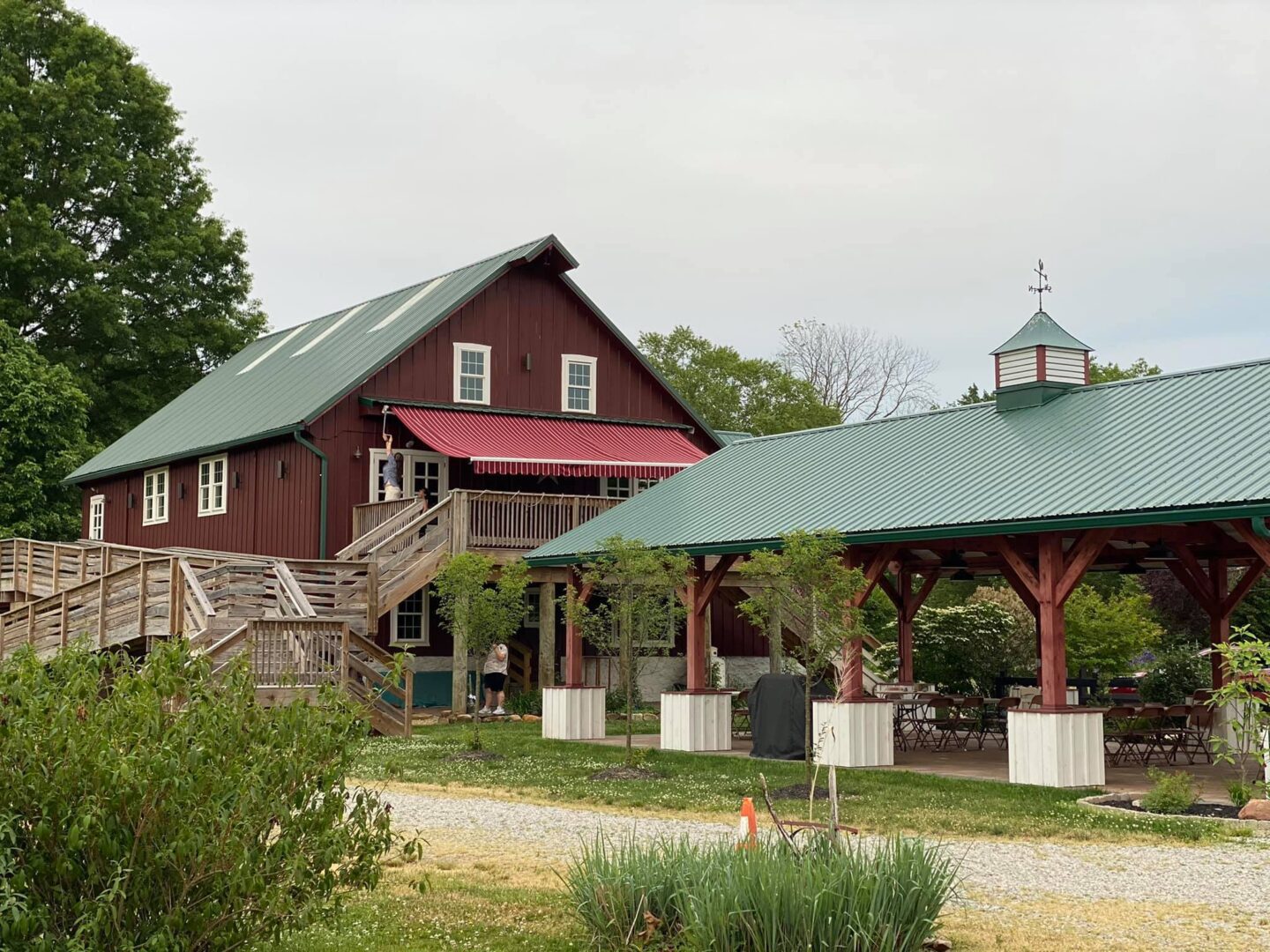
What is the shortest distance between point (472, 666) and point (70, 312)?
23618 mm

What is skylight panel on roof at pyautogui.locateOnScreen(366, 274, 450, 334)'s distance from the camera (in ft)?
106

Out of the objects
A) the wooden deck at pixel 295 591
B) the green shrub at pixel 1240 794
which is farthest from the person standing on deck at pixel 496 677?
the green shrub at pixel 1240 794

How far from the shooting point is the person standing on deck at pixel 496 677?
86.9ft

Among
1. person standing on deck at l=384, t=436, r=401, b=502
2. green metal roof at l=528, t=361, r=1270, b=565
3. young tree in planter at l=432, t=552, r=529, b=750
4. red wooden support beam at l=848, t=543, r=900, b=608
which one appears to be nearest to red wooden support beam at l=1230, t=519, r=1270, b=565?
green metal roof at l=528, t=361, r=1270, b=565

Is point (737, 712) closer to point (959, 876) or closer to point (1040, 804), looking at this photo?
point (1040, 804)

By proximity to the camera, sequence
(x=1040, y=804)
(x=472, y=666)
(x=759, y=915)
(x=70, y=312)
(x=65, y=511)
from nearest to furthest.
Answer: (x=759, y=915)
(x=1040, y=804)
(x=472, y=666)
(x=65, y=511)
(x=70, y=312)

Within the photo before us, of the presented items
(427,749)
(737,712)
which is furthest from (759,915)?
(737,712)

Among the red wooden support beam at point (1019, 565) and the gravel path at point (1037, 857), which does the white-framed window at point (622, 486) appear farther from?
the gravel path at point (1037, 857)

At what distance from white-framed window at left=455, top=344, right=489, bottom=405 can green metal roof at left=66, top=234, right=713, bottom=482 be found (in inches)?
37.2

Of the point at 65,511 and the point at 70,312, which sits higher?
the point at 70,312

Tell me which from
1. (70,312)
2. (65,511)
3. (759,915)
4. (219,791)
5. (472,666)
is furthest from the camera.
Answer: (70,312)

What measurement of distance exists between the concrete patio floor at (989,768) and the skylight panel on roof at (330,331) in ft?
52.0

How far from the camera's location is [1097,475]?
16.5 m

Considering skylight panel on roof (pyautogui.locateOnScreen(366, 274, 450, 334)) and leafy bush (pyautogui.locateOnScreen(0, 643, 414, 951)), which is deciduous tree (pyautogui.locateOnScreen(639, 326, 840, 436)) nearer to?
skylight panel on roof (pyautogui.locateOnScreen(366, 274, 450, 334))
